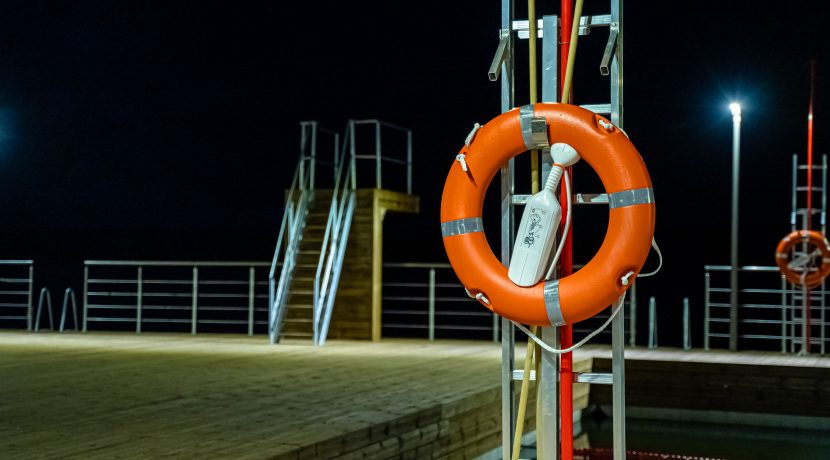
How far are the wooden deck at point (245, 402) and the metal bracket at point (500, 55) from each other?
1559mm

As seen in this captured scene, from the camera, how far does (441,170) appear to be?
40125 millimetres

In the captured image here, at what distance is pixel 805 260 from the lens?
374 inches

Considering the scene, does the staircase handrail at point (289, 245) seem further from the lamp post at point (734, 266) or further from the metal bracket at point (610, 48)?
the metal bracket at point (610, 48)

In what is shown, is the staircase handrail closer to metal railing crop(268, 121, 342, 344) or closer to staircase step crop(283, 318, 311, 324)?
metal railing crop(268, 121, 342, 344)

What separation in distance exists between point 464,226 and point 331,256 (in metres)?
5.99

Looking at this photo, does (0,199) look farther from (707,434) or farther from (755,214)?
(707,434)

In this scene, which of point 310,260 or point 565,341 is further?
point 310,260

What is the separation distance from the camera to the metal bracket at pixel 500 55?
139 inches

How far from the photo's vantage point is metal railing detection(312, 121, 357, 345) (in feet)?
30.8

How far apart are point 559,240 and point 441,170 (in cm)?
3669

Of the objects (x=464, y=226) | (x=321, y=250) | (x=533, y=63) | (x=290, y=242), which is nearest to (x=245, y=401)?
(x=464, y=226)

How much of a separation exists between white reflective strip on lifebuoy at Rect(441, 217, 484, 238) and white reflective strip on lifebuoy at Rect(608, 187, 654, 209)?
45 centimetres

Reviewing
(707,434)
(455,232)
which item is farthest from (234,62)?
(455,232)

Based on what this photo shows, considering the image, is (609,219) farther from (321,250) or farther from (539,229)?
(321,250)
